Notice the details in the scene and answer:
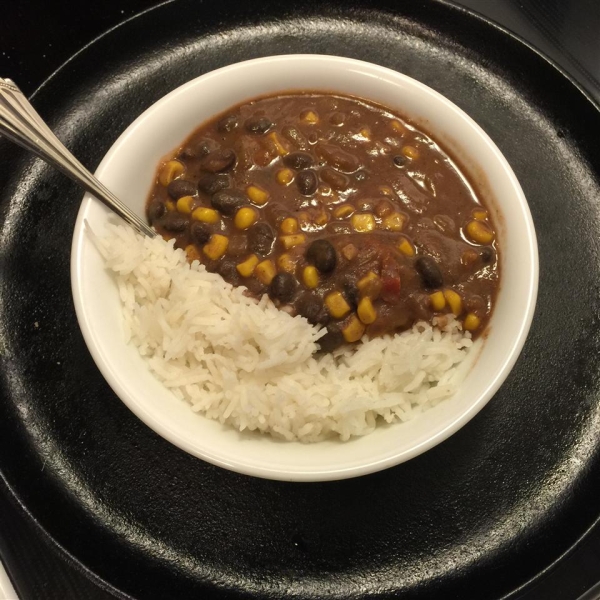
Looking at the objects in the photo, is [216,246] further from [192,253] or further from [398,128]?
[398,128]

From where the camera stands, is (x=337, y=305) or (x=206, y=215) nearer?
(x=337, y=305)

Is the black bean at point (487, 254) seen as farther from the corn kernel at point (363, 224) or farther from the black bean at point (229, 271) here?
the black bean at point (229, 271)

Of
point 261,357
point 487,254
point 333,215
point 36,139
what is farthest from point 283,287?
point 36,139

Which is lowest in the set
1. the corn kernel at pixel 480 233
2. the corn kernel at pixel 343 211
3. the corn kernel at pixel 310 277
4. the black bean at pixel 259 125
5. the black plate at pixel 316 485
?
the black plate at pixel 316 485

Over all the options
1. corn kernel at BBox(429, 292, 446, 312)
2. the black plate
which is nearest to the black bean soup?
corn kernel at BBox(429, 292, 446, 312)

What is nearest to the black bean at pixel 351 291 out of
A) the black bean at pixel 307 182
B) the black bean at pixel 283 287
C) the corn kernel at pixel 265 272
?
the black bean at pixel 283 287

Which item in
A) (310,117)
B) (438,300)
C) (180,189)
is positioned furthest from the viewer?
(310,117)

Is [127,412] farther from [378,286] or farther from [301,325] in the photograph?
[378,286]
